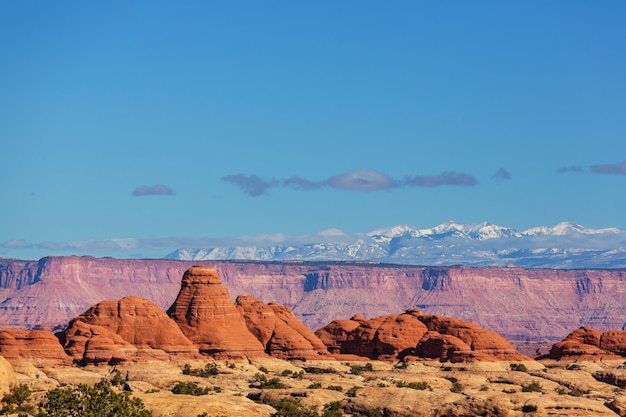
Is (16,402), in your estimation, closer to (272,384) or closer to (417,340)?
(272,384)

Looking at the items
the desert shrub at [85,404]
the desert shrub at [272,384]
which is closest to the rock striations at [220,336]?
the desert shrub at [272,384]

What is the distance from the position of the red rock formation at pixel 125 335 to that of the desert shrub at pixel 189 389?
2128 centimetres

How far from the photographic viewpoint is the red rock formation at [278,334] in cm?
15588

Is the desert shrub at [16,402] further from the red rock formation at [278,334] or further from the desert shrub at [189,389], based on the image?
the red rock formation at [278,334]

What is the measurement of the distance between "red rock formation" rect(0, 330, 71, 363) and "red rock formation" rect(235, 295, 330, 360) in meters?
29.2

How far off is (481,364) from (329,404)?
5439cm

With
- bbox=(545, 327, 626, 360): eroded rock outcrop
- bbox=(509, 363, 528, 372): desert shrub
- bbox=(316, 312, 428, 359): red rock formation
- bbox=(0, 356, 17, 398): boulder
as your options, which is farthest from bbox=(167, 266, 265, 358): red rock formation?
bbox=(0, 356, 17, 398): boulder

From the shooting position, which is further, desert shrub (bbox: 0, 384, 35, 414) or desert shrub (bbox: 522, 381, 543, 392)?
desert shrub (bbox: 522, 381, 543, 392)

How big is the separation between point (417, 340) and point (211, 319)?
2692 cm

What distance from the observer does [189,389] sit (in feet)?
366

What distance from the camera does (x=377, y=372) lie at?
144m

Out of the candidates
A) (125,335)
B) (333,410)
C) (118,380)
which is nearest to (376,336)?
(125,335)

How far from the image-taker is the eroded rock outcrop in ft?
522

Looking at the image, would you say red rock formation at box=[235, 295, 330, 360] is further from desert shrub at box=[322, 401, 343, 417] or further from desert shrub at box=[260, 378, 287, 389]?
desert shrub at box=[322, 401, 343, 417]
